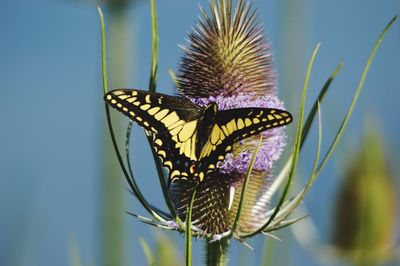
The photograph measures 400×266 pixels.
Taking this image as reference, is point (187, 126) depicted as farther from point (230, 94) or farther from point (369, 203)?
point (369, 203)

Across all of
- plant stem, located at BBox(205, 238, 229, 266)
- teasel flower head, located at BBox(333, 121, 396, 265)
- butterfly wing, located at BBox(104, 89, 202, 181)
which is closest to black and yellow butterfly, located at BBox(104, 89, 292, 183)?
butterfly wing, located at BBox(104, 89, 202, 181)

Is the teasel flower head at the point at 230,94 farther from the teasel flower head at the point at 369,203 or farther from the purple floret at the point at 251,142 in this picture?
the teasel flower head at the point at 369,203

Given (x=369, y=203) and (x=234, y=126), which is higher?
(x=234, y=126)

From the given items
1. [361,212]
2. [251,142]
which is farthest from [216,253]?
[361,212]

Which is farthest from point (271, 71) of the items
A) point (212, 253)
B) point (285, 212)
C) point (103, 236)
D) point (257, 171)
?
point (103, 236)

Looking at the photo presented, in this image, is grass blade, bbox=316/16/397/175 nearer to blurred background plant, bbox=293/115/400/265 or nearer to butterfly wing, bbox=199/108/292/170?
butterfly wing, bbox=199/108/292/170

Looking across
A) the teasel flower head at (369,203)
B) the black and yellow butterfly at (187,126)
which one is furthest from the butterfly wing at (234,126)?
the teasel flower head at (369,203)

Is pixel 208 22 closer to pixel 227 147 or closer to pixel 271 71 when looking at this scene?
pixel 271 71
